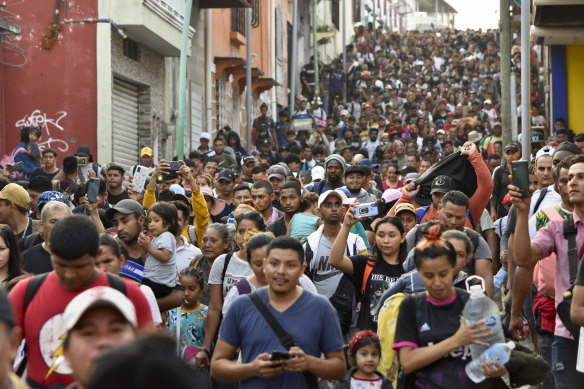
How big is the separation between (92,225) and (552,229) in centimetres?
319

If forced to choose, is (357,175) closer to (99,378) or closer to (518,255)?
(518,255)

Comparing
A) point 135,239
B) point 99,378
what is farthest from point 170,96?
point 99,378

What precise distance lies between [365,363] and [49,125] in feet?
43.3

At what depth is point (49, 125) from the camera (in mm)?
20094

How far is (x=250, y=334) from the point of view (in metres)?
6.21

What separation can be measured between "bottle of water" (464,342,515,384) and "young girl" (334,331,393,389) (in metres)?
2.12

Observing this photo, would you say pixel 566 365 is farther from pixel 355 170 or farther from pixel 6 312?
pixel 355 170

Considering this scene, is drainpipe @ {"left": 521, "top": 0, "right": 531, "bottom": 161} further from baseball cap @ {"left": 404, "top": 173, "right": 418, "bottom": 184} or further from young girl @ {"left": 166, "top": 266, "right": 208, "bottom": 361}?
young girl @ {"left": 166, "top": 266, "right": 208, "bottom": 361}

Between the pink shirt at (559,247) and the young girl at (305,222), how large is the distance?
329cm

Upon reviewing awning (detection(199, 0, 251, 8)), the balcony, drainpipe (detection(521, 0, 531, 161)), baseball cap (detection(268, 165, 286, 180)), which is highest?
awning (detection(199, 0, 251, 8))

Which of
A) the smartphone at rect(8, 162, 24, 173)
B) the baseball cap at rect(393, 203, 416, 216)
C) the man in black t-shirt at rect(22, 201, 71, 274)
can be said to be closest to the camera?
the man in black t-shirt at rect(22, 201, 71, 274)

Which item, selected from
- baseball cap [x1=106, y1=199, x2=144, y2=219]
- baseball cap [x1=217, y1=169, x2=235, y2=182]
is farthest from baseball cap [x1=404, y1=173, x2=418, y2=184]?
baseball cap [x1=106, y1=199, x2=144, y2=219]

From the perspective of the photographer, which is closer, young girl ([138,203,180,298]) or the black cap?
young girl ([138,203,180,298])

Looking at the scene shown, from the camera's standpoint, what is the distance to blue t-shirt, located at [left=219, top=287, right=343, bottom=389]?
20.2 ft
